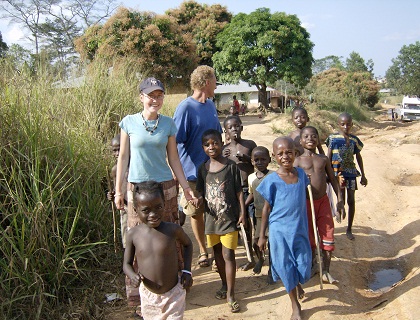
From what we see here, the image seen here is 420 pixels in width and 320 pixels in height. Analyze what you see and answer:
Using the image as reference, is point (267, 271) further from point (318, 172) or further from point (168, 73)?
point (168, 73)

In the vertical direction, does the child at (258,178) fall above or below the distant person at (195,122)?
below

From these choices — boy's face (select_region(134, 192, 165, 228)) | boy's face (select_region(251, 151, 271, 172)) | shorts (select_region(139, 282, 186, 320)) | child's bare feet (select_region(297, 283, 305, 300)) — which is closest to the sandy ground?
child's bare feet (select_region(297, 283, 305, 300))

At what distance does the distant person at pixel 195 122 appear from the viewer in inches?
164

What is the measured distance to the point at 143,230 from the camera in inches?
108

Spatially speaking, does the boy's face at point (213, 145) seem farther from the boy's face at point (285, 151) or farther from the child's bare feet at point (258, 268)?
the child's bare feet at point (258, 268)

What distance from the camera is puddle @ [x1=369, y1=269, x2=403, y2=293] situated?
4410 millimetres

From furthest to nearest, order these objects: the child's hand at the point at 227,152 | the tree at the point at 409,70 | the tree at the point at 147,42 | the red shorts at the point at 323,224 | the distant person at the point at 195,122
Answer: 1. the tree at the point at 409,70
2. the tree at the point at 147,42
3. the child's hand at the point at 227,152
4. the distant person at the point at 195,122
5. the red shorts at the point at 323,224

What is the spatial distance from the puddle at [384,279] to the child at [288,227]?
1.39 m

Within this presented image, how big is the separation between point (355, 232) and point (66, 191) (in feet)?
12.8

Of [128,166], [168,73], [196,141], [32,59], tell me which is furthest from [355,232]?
[168,73]

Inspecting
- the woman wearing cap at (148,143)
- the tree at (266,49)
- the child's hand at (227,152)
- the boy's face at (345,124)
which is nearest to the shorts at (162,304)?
the woman wearing cap at (148,143)

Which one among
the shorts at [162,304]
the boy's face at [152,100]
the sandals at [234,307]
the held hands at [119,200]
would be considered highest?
the boy's face at [152,100]

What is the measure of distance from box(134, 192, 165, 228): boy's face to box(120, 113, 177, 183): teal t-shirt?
677 millimetres

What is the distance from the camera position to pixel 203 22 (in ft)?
82.4
